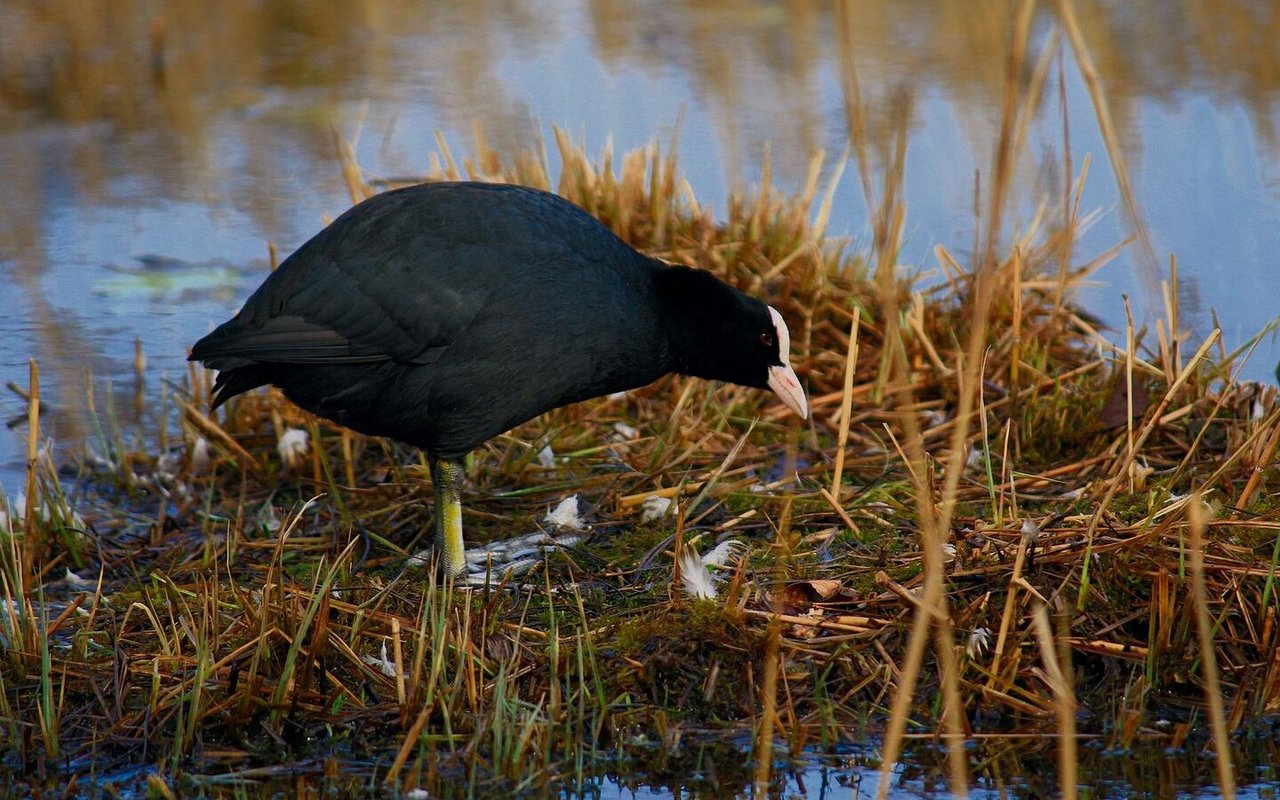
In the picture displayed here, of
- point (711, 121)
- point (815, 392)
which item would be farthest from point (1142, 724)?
point (711, 121)

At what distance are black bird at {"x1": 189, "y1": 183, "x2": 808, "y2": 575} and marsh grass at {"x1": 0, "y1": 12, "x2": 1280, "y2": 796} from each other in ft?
1.19

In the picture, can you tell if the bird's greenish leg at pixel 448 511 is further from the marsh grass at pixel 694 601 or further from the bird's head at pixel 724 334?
the bird's head at pixel 724 334

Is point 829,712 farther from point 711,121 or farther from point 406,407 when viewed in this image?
point 711,121

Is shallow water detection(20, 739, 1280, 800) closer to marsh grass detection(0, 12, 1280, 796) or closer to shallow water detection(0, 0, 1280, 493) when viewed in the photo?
marsh grass detection(0, 12, 1280, 796)

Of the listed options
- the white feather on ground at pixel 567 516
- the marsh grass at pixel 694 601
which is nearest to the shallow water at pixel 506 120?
the marsh grass at pixel 694 601

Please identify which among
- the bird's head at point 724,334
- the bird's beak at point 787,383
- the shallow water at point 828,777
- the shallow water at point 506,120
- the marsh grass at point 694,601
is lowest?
the shallow water at point 828,777

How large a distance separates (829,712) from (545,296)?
1.26 m

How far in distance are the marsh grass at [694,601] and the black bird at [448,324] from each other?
1.19ft

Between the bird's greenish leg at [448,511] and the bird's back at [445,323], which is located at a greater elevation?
the bird's back at [445,323]

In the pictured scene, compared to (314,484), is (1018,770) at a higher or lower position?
lower

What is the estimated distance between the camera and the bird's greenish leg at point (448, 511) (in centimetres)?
384

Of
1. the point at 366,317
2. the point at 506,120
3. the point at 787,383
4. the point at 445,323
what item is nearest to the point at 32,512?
the point at 366,317

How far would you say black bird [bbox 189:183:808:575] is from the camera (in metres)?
3.70

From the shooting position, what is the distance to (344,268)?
3.84m
